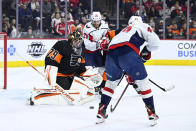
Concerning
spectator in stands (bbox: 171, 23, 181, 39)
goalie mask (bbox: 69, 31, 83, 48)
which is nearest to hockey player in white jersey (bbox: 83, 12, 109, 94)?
goalie mask (bbox: 69, 31, 83, 48)

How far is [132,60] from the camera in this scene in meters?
3.48

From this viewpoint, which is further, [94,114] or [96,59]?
[96,59]

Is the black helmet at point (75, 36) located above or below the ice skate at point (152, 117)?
above

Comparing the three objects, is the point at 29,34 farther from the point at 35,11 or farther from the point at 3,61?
the point at 3,61

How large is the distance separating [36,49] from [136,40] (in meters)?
6.06

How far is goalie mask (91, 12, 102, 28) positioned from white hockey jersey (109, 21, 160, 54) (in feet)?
5.29

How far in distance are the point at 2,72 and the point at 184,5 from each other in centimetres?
645

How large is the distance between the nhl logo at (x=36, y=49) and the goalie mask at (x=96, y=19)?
4250mm

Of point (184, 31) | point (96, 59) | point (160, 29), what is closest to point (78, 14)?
point (160, 29)

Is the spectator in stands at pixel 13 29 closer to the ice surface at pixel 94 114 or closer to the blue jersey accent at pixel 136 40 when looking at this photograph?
the ice surface at pixel 94 114

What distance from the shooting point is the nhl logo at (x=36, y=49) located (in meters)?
9.25

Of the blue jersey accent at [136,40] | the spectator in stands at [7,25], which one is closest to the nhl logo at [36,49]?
the spectator in stands at [7,25]

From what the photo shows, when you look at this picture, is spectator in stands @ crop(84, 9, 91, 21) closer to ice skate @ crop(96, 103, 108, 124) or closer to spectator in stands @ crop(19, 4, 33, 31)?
spectator in stands @ crop(19, 4, 33, 31)

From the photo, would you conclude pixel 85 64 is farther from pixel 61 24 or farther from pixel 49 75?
pixel 61 24
